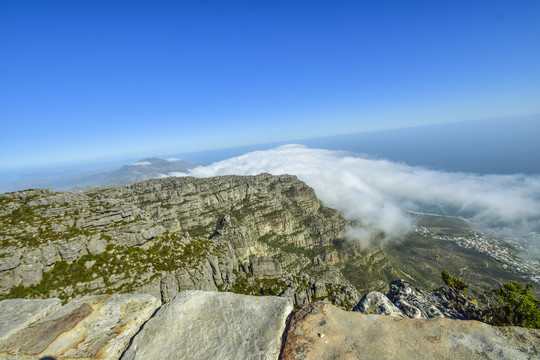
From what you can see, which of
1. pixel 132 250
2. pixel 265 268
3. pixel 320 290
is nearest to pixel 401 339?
pixel 132 250

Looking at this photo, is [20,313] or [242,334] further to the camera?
[20,313]

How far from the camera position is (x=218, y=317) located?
6.80 meters

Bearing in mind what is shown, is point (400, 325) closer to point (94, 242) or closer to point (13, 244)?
point (94, 242)

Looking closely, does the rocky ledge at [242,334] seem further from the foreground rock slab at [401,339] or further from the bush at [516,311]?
the bush at [516,311]

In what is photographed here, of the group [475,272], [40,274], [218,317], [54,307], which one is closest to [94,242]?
[40,274]

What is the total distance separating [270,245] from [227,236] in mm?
35387

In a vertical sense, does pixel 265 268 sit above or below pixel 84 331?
below

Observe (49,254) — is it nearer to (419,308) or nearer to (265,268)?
(419,308)

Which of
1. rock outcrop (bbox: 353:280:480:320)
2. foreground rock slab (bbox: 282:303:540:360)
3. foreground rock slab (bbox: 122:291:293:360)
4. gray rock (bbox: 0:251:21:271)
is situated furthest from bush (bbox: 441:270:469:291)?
gray rock (bbox: 0:251:21:271)

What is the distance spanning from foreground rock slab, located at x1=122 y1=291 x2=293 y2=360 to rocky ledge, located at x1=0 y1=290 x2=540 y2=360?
0.09 ft

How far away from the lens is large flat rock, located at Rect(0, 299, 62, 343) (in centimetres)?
731

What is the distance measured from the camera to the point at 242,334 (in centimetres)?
612

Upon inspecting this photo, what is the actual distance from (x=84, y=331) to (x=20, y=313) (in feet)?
13.2

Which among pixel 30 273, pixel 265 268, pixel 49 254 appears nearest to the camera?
pixel 30 273
